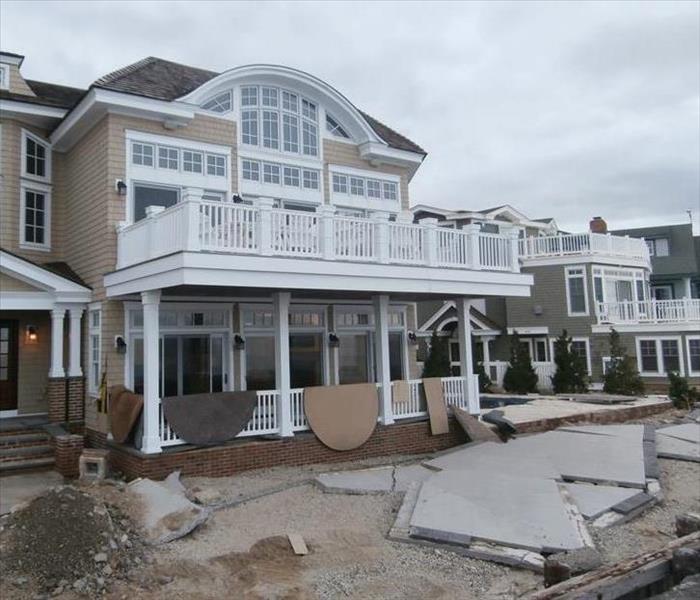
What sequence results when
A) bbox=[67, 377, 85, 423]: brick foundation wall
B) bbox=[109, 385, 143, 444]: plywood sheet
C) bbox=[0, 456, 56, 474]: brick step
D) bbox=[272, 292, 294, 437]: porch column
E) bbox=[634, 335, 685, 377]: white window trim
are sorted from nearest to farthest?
bbox=[109, 385, 143, 444]: plywood sheet
bbox=[0, 456, 56, 474]: brick step
bbox=[272, 292, 294, 437]: porch column
bbox=[67, 377, 85, 423]: brick foundation wall
bbox=[634, 335, 685, 377]: white window trim

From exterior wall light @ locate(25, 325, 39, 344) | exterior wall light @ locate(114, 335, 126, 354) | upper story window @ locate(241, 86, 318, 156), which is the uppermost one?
upper story window @ locate(241, 86, 318, 156)

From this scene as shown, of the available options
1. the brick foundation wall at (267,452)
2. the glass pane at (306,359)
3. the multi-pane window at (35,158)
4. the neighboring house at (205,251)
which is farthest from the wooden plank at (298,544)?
the multi-pane window at (35,158)

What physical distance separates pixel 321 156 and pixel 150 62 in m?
4.30

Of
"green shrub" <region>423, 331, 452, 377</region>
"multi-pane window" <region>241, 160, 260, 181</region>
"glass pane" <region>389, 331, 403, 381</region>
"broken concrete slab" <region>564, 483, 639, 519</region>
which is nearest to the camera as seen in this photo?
"broken concrete slab" <region>564, 483, 639, 519</region>

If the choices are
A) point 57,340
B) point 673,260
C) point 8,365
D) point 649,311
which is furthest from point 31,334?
point 673,260

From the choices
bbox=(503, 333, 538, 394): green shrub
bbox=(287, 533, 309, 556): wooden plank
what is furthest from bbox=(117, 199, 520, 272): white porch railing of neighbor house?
bbox=(503, 333, 538, 394): green shrub

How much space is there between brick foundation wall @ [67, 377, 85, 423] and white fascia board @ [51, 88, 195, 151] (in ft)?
17.4

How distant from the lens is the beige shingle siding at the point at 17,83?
1356 cm

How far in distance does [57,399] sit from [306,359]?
17.3 ft

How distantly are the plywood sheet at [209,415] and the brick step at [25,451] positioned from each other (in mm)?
3159

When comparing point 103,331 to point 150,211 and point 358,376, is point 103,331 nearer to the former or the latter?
point 150,211

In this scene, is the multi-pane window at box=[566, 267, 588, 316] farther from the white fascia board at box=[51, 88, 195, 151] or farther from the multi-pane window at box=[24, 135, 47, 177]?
the multi-pane window at box=[24, 135, 47, 177]

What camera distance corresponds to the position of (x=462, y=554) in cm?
648

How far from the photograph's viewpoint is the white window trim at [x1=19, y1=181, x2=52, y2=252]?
12.9m
